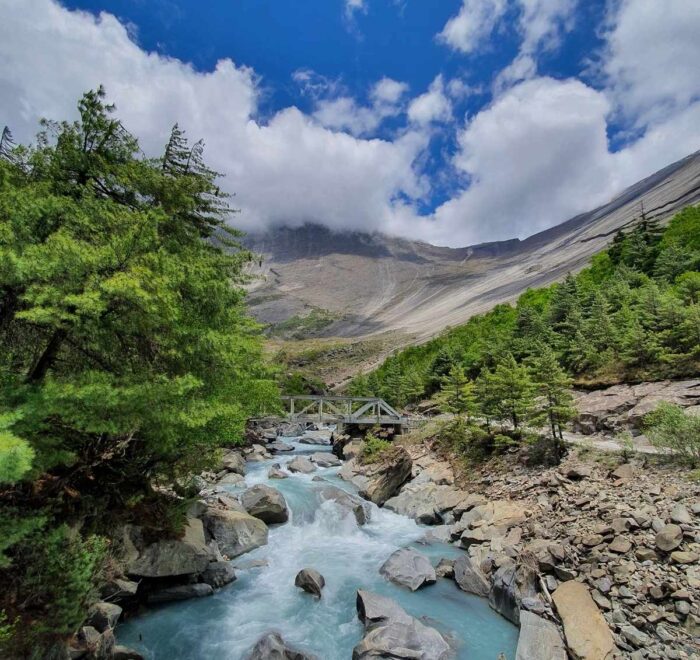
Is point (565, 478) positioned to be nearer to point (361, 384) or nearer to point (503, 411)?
point (503, 411)

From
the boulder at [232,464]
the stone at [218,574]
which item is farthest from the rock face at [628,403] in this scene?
the boulder at [232,464]

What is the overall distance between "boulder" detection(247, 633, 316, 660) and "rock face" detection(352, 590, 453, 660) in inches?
54.0

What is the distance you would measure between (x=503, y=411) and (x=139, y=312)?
2033 cm

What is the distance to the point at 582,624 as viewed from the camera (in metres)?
9.30

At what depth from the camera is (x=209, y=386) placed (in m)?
10.7

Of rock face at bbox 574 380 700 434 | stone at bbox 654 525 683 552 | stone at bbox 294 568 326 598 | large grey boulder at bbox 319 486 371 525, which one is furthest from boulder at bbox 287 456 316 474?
stone at bbox 654 525 683 552

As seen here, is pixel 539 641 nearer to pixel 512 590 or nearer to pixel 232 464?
pixel 512 590

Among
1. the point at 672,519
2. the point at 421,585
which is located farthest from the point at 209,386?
the point at 672,519

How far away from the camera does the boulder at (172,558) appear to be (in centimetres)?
1098

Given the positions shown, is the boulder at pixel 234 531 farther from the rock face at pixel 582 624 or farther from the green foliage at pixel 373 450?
the green foliage at pixel 373 450

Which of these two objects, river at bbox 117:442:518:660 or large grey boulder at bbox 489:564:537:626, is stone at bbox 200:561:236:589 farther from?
large grey boulder at bbox 489:564:537:626

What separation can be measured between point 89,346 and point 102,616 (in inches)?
247

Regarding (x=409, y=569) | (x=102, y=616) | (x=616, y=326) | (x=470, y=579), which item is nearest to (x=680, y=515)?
(x=470, y=579)

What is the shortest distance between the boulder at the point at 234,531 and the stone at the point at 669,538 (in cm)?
1328
